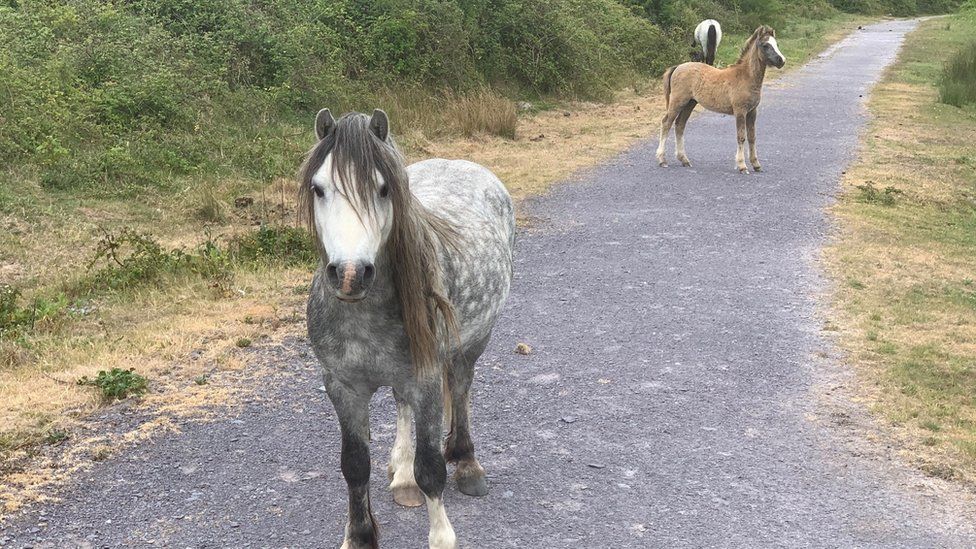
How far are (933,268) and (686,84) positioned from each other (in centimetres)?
561

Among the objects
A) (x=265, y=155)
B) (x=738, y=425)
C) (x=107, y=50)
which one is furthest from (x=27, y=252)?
(x=738, y=425)

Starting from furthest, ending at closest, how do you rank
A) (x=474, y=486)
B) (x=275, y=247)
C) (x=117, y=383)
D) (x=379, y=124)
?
(x=275, y=247)
(x=117, y=383)
(x=474, y=486)
(x=379, y=124)

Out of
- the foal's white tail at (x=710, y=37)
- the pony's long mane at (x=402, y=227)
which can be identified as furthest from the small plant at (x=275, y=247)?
the foal's white tail at (x=710, y=37)

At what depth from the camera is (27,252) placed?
25.7 feet

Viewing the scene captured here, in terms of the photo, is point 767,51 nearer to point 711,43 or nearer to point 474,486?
point 711,43

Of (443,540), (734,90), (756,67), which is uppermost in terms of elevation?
(756,67)

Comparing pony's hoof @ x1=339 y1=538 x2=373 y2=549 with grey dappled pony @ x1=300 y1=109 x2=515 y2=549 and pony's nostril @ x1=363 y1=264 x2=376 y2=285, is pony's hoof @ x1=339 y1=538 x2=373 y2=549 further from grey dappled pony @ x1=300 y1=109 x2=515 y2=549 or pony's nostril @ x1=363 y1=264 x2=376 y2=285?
pony's nostril @ x1=363 y1=264 x2=376 y2=285

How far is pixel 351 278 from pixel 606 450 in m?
2.22

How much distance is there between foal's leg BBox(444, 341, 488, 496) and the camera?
408 cm

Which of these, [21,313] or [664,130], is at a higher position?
[21,313]

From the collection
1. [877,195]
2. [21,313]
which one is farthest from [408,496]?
[877,195]

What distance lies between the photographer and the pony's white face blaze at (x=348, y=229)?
9.09ft

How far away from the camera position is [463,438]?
13.6 feet

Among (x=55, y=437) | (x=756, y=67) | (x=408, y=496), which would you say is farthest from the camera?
(x=756, y=67)
